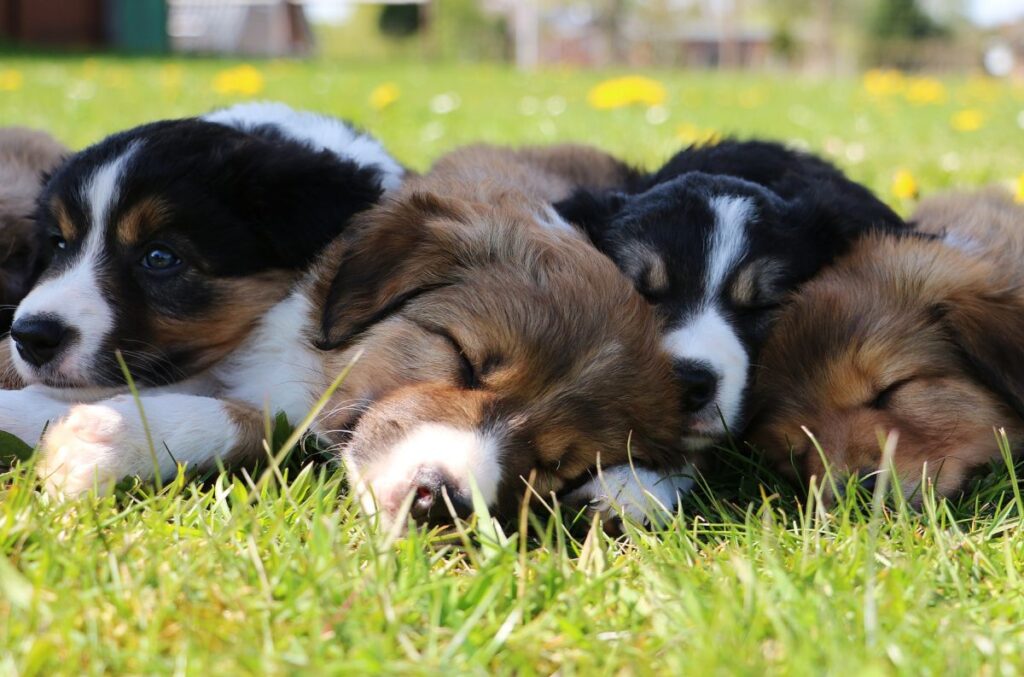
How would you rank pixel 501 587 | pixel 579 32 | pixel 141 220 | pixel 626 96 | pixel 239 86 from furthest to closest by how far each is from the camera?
pixel 579 32, pixel 239 86, pixel 626 96, pixel 141 220, pixel 501 587

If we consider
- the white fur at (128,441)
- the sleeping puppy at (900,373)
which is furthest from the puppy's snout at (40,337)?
the sleeping puppy at (900,373)

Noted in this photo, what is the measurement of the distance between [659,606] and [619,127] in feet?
25.5

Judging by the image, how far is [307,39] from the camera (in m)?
57.3

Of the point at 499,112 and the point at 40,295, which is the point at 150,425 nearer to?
the point at 40,295

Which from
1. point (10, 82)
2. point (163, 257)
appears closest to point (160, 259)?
point (163, 257)

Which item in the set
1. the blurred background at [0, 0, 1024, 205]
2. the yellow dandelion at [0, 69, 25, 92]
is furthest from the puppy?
the yellow dandelion at [0, 69, 25, 92]

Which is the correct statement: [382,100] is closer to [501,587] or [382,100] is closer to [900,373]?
[900,373]

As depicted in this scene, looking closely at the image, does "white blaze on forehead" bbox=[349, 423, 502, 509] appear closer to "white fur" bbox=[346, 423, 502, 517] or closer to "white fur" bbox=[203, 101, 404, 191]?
"white fur" bbox=[346, 423, 502, 517]

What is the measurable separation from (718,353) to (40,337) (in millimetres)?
1920

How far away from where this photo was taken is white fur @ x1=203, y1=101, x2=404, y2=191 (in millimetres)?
3836

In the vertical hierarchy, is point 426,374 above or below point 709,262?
below

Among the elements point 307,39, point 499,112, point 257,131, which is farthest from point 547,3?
point 257,131

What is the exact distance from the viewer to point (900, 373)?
3033 mm

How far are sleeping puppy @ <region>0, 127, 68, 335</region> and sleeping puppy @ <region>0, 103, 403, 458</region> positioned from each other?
0.68ft
